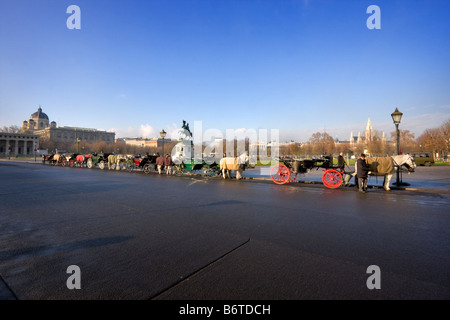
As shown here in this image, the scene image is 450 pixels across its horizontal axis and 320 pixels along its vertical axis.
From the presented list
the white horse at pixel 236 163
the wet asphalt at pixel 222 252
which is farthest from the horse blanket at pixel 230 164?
the wet asphalt at pixel 222 252

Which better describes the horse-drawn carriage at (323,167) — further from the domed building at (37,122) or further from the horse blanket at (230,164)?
the domed building at (37,122)

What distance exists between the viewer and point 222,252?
386 cm

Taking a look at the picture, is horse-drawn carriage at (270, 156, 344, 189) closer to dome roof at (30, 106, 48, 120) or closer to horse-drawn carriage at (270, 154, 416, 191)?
horse-drawn carriage at (270, 154, 416, 191)

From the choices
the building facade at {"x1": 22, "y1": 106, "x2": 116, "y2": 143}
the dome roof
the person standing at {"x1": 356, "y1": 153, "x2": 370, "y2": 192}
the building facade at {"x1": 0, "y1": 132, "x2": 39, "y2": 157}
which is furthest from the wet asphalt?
the dome roof

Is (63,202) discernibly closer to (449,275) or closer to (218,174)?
(449,275)

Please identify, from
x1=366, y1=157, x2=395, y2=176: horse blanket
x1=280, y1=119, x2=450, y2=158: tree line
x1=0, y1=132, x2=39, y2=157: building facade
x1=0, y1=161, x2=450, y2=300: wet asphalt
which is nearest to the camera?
x1=0, y1=161, x2=450, y2=300: wet asphalt

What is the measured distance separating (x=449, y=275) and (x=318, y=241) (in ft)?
5.69

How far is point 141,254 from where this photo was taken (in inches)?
149

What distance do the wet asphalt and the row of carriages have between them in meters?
11.1

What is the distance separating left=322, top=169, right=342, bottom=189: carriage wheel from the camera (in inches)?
493

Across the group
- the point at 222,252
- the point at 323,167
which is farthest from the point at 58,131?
the point at 222,252

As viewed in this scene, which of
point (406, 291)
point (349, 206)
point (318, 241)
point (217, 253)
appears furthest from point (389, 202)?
point (217, 253)

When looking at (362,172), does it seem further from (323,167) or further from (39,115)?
(39,115)

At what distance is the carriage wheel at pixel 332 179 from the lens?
12531 mm
